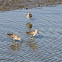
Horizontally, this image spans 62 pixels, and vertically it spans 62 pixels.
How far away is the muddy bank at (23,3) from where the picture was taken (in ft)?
75.8

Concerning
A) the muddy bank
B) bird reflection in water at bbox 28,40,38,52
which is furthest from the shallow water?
the muddy bank

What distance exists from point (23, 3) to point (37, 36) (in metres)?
11.8

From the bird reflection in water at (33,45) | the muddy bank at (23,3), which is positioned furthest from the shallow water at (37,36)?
the muddy bank at (23,3)

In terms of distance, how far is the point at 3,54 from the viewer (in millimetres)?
11164

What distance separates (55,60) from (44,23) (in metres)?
6.82

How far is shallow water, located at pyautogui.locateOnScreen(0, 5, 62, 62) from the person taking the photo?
10766 mm

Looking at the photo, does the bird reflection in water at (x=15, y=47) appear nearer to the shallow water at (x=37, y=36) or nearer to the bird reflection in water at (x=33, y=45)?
the shallow water at (x=37, y=36)

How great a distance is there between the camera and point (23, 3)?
82.4 ft

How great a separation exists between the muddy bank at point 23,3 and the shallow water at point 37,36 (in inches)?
79.5

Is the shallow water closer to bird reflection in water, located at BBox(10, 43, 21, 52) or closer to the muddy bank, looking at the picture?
bird reflection in water, located at BBox(10, 43, 21, 52)

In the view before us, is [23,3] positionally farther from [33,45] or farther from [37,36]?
[33,45]

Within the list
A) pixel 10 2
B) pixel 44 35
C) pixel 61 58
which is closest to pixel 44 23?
pixel 44 35

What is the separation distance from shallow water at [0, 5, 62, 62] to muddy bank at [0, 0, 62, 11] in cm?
202

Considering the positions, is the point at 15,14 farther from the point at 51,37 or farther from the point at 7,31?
the point at 51,37
